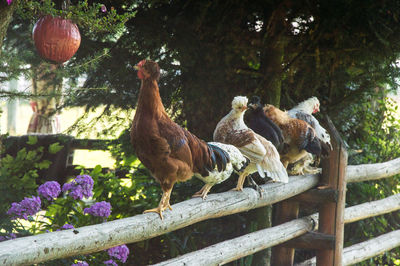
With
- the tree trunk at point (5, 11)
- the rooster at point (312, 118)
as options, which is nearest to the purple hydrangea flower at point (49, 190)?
the tree trunk at point (5, 11)

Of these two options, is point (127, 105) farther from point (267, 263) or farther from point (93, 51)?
point (267, 263)

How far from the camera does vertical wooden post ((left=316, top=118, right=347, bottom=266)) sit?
3223 millimetres

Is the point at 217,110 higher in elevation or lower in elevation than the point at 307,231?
higher

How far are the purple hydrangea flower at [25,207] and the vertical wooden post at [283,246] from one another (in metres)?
1.67

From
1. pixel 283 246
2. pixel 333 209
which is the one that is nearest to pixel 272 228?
pixel 283 246

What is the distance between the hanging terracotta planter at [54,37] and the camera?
7.07 ft

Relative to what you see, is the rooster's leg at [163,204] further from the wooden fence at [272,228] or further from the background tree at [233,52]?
the background tree at [233,52]

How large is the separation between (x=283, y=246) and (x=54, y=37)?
7.01 feet

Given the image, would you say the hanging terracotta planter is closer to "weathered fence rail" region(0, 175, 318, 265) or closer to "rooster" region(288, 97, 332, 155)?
"weathered fence rail" region(0, 175, 318, 265)

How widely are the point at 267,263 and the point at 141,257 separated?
37.7 inches

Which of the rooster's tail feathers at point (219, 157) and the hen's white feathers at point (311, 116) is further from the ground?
the hen's white feathers at point (311, 116)

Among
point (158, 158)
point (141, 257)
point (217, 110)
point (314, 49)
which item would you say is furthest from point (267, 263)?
point (158, 158)

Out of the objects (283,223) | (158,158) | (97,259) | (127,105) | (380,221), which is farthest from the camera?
(380,221)

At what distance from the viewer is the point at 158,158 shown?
1.90 metres
